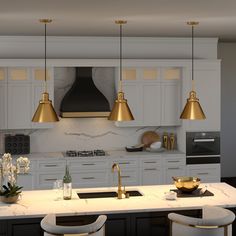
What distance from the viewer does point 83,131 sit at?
8.49m

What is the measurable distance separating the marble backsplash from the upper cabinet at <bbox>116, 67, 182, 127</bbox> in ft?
1.10

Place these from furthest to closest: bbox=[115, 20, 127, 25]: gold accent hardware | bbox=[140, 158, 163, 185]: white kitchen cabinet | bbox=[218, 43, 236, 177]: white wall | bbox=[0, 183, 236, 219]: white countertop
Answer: bbox=[218, 43, 236, 177]: white wall → bbox=[140, 158, 163, 185]: white kitchen cabinet → bbox=[115, 20, 127, 25]: gold accent hardware → bbox=[0, 183, 236, 219]: white countertop

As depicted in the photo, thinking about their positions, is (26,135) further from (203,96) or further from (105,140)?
(203,96)

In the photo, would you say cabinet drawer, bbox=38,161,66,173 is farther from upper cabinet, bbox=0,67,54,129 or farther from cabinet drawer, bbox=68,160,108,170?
upper cabinet, bbox=0,67,54,129

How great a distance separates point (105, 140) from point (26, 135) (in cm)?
127

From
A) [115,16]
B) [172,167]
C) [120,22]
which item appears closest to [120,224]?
[115,16]

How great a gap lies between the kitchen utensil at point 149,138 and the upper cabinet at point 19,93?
174 centimetres

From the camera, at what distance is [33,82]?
790 cm

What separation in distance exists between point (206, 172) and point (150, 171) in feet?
2.95

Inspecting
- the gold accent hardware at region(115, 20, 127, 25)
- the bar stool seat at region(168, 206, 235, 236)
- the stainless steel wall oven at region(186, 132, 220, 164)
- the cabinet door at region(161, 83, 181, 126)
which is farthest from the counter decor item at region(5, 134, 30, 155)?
the bar stool seat at region(168, 206, 235, 236)

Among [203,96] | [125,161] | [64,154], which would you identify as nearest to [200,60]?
[203,96]

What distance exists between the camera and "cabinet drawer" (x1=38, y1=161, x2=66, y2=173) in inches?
307

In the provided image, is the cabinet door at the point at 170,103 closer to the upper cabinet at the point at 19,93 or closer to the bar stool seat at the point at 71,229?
the upper cabinet at the point at 19,93

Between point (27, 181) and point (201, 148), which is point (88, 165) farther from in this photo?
point (201, 148)
